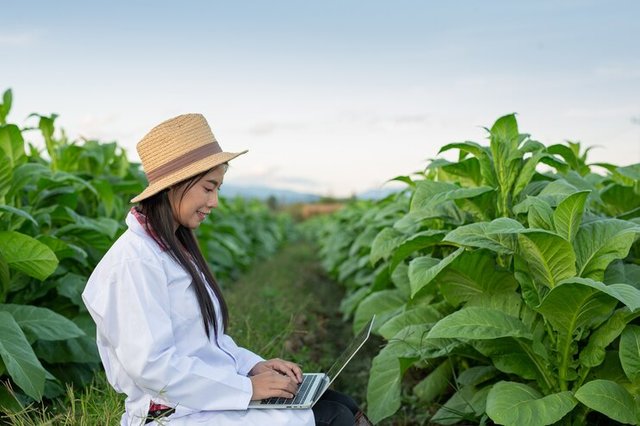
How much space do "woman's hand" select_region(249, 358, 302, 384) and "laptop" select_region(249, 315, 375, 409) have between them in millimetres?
51

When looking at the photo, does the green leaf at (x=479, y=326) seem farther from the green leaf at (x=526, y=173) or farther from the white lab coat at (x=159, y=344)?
the white lab coat at (x=159, y=344)

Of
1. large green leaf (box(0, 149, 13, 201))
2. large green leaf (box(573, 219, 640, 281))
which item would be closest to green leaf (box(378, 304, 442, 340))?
large green leaf (box(573, 219, 640, 281))

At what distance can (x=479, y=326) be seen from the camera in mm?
3334

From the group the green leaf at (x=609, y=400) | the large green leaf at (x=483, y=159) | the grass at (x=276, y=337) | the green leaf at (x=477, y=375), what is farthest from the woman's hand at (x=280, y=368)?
the large green leaf at (x=483, y=159)

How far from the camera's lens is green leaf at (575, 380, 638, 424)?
313cm

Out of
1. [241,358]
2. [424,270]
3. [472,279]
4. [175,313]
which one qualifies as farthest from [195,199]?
[472,279]

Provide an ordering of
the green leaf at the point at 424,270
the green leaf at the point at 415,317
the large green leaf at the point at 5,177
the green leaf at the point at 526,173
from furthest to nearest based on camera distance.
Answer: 1. the large green leaf at the point at 5,177
2. the green leaf at the point at 415,317
3. the green leaf at the point at 526,173
4. the green leaf at the point at 424,270

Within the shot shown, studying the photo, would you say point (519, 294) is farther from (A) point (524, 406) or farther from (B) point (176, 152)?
(B) point (176, 152)

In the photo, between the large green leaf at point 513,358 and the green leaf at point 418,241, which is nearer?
the large green leaf at point 513,358

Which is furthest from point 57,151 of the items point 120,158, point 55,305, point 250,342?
point 250,342

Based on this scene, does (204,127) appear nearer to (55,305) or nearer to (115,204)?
(55,305)

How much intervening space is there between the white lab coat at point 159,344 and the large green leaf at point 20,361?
3.29ft

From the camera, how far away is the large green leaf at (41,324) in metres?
3.96

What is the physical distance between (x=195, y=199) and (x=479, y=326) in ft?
4.70
